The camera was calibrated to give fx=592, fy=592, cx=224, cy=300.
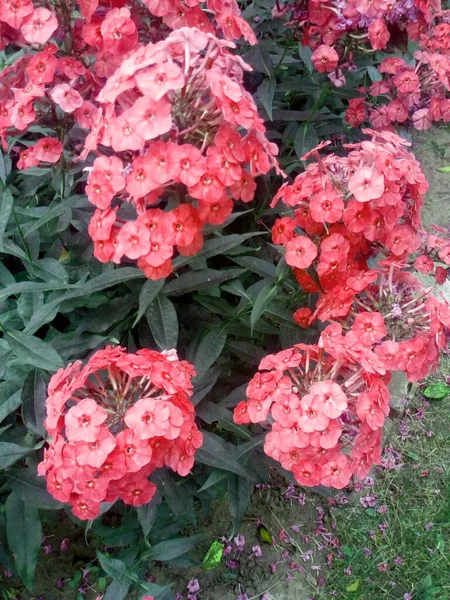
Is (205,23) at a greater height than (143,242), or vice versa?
(205,23)

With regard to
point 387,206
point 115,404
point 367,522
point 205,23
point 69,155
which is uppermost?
point 205,23

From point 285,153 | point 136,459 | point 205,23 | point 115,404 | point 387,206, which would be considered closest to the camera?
point 136,459

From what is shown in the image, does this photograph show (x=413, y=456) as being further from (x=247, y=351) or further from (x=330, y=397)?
(x=330, y=397)

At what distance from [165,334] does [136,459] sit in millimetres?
515

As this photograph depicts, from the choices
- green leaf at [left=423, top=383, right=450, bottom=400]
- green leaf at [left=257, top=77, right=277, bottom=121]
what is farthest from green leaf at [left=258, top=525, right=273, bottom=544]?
green leaf at [left=257, top=77, right=277, bottom=121]

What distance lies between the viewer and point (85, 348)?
1946 millimetres

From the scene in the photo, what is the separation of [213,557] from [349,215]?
149 cm

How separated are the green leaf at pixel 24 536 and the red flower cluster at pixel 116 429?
1.77 feet

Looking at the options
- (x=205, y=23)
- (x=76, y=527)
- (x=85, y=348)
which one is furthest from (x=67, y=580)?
(x=205, y=23)

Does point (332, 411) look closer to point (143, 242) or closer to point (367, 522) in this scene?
point (143, 242)

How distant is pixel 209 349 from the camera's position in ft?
6.59

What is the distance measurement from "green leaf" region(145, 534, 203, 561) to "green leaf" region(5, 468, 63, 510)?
421 millimetres

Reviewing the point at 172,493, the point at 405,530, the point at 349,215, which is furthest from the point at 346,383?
the point at 405,530

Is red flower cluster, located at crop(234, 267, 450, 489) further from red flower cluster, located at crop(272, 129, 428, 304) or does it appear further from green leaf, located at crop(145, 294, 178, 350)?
green leaf, located at crop(145, 294, 178, 350)
